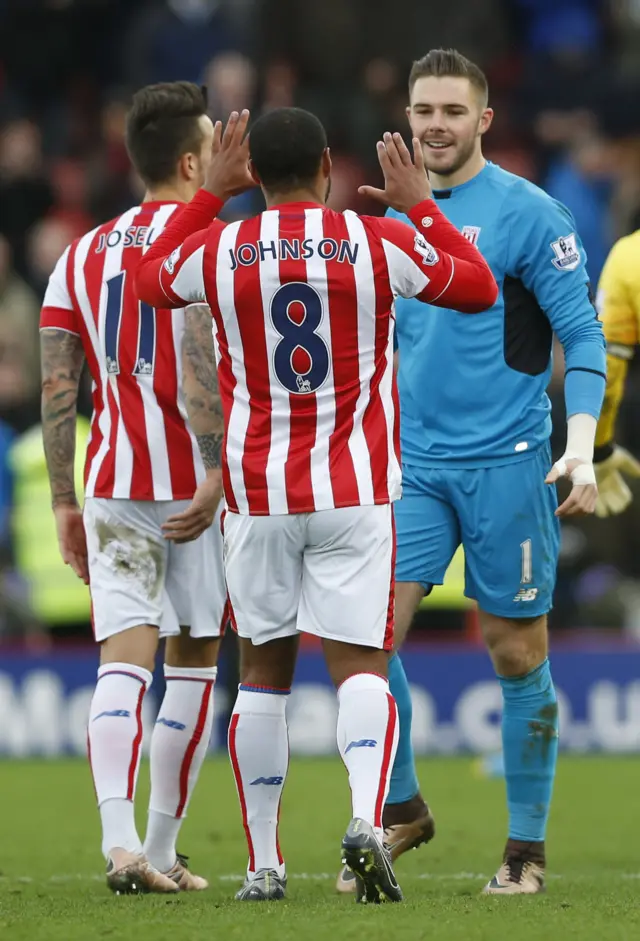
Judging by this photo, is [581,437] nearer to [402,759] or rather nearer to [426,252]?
[426,252]

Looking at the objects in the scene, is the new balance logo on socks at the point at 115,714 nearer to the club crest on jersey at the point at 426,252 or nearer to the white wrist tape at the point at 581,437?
the white wrist tape at the point at 581,437

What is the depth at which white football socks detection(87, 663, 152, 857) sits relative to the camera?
5.35 meters

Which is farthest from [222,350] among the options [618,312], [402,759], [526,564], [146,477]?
[618,312]

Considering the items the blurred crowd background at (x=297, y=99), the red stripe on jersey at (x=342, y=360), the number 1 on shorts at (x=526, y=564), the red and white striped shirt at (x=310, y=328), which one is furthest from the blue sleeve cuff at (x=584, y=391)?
the blurred crowd background at (x=297, y=99)

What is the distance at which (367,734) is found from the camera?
4.90 m

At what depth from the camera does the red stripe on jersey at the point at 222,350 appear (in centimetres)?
495

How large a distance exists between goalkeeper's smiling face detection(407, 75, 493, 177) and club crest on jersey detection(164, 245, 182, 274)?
1077mm

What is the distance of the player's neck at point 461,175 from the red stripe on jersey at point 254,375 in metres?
1.02

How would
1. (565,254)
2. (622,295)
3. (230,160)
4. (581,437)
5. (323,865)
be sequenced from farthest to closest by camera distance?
(323,865) < (622,295) < (565,254) < (581,437) < (230,160)

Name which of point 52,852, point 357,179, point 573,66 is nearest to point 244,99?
point 357,179

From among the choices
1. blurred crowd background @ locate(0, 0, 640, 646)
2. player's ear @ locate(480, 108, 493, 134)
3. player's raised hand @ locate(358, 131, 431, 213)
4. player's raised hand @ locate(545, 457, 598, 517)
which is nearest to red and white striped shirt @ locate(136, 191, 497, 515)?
player's raised hand @ locate(358, 131, 431, 213)

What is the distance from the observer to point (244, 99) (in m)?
13.1

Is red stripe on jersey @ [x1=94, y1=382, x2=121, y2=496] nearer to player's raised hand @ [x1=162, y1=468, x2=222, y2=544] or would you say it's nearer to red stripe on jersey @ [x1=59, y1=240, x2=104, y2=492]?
red stripe on jersey @ [x1=59, y1=240, x2=104, y2=492]

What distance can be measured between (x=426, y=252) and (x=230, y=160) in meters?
0.65
